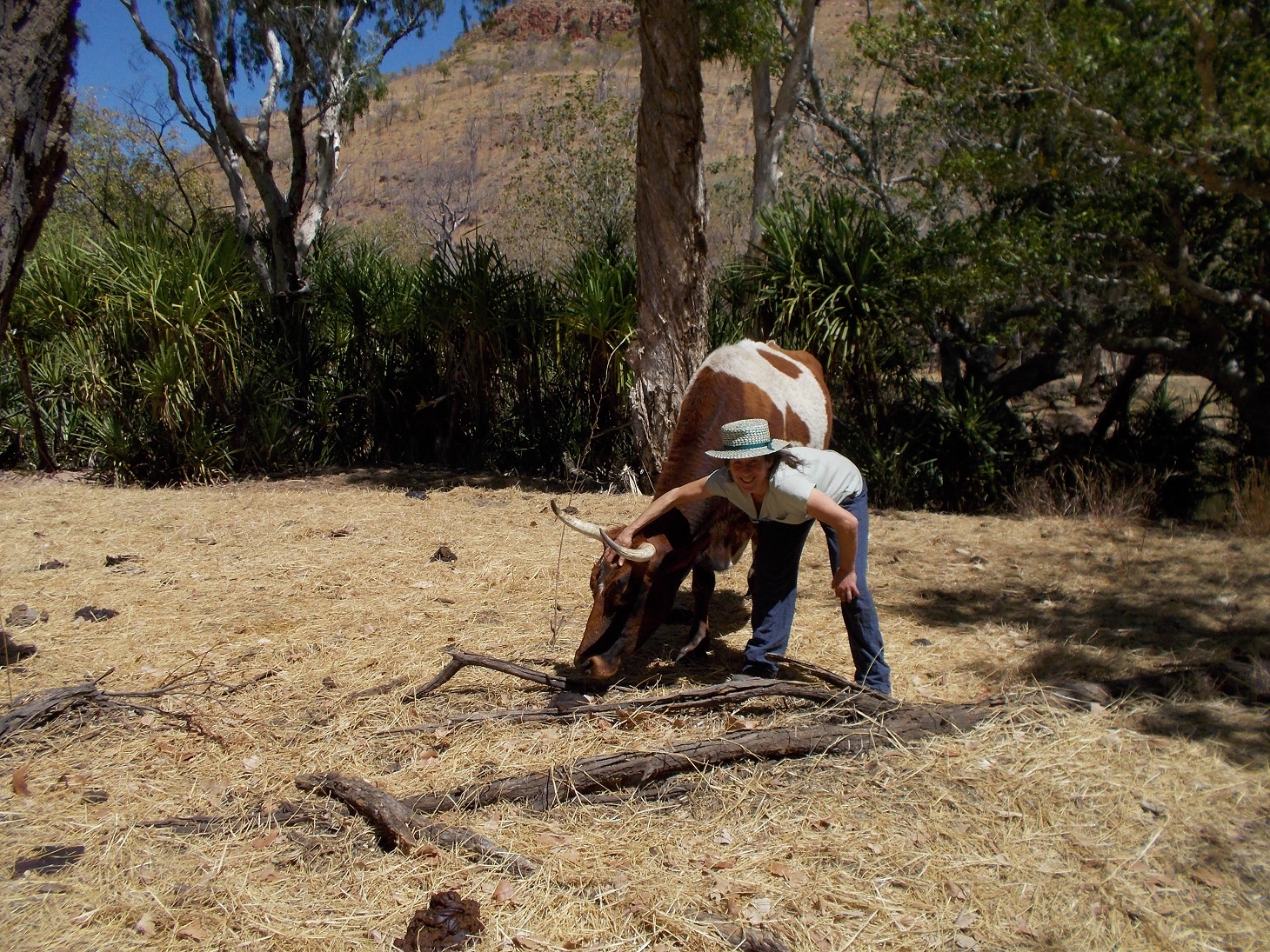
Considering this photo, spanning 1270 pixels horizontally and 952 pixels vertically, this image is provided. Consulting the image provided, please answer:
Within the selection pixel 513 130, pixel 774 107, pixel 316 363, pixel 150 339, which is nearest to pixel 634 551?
pixel 150 339

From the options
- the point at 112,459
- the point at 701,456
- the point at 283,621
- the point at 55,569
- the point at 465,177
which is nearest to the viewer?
the point at 701,456

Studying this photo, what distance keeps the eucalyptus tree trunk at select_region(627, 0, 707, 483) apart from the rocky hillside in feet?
42.3

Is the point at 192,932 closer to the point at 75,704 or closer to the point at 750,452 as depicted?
the point at 75,704

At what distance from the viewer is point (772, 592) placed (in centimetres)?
490

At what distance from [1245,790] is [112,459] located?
36.8 feet

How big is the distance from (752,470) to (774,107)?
11290 millimetres

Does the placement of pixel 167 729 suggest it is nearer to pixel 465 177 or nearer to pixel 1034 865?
pixel 1034 865

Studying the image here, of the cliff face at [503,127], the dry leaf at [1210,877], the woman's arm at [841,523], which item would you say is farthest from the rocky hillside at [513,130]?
the dry leaf at [1210,877]

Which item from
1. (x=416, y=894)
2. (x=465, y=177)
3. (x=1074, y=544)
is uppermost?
(x=465, y=177)

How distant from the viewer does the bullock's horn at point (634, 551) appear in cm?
444

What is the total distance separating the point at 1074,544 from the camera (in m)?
8.37

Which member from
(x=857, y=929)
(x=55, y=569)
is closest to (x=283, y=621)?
(x=55, y=569)

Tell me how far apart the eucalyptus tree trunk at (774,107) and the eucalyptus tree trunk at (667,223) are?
374cm

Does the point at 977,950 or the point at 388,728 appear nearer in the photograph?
the point at 977,950
